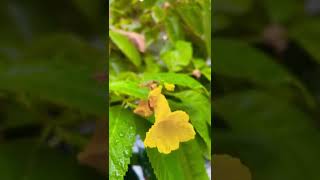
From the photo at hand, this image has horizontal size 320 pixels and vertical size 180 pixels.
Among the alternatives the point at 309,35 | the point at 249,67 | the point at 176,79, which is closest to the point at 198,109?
the point at 176,79

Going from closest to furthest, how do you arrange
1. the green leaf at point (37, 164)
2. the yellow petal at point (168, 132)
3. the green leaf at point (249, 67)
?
the yellow petal at point (168, 132) < the green leaf at point (37, 164) < the green leaf at point (249, 67)

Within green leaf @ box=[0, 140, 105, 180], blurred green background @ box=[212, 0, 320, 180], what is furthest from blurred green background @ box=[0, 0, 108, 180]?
blurred green background @ box=[212, 0, 320, 180]

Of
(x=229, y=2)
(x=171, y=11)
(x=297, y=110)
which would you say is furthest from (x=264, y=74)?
(x=171, y=11)

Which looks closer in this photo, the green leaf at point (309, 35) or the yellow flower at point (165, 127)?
the yellow flower at point (165, 127)

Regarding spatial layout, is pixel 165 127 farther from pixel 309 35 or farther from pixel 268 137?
pixel 309 35

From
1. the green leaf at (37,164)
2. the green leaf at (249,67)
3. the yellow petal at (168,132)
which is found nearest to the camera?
the yellow petal at (168,132)

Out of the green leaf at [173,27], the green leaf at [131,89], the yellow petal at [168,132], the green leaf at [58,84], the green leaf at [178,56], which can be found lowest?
the green leaf at [58,84]

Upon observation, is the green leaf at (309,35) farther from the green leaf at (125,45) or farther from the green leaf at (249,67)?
the green leaf at (125,45)

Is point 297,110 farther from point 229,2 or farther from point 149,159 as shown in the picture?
point 149,159

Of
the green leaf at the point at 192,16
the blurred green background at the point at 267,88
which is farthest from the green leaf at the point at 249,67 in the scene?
the green leaf at the point at 192,16
